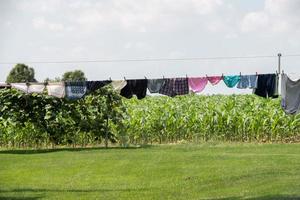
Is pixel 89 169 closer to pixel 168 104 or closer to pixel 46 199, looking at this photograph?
pixel 46 199

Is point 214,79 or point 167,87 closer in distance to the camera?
point 214,79

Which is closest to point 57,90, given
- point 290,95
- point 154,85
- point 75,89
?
point 75,89

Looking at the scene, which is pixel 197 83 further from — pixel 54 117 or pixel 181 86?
pixel 54 117

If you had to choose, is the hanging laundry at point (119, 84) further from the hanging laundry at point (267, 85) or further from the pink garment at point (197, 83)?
the hanging laundry at point (267, 85)

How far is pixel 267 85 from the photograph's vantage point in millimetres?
16688

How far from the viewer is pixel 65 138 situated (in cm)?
1898

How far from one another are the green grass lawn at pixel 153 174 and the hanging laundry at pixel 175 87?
82.2 inches

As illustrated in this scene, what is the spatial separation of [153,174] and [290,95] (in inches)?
229

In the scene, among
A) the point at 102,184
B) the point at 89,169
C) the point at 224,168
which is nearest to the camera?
the point at 102,184

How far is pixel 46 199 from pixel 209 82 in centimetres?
840

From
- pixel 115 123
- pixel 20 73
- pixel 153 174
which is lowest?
pixel 153 174

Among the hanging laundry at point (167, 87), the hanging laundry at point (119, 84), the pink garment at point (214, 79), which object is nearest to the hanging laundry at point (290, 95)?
the pink garment at point (214, 79)

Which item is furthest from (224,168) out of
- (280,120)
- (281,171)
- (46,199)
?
(280,120)

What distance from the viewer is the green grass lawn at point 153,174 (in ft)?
32.6
